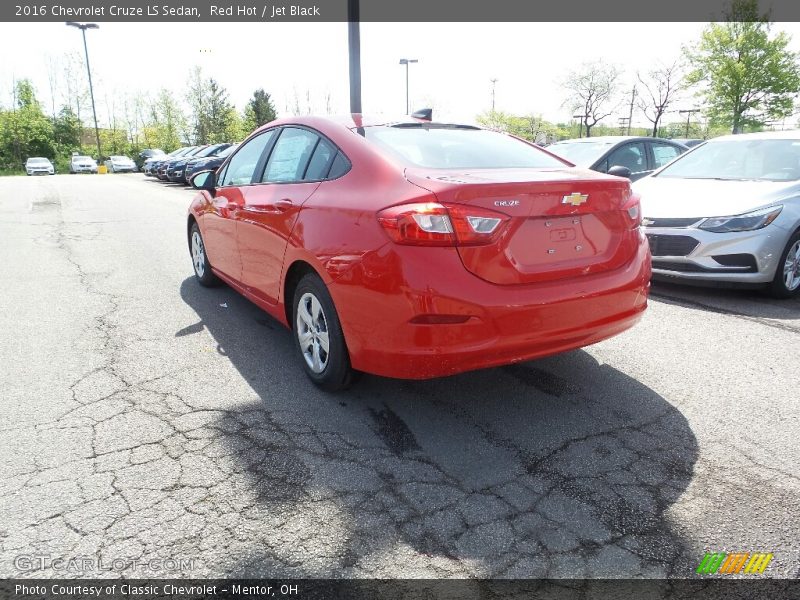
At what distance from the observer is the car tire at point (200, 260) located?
18.7 ft

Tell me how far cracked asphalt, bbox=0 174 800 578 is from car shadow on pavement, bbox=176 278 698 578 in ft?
0.03

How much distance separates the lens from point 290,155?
3941 mm

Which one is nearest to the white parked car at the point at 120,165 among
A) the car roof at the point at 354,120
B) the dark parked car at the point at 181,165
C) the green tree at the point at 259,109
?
the green tree at the point at 259,109

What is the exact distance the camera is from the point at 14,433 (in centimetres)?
295

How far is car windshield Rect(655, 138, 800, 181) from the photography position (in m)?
5.96

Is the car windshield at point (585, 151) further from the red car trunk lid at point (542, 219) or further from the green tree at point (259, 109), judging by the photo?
the green tree at point (259, 109)

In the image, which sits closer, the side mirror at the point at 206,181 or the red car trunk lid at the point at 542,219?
the red car trunk lid at the point at 542,219

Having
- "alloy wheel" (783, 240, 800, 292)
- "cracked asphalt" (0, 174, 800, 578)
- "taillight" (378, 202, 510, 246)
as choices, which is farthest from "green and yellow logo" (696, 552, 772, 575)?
"alloy wheel" (783, 240, 800, 292)

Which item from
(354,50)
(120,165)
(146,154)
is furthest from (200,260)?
(146,154)

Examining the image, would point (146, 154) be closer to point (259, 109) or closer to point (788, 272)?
point (259, 109)

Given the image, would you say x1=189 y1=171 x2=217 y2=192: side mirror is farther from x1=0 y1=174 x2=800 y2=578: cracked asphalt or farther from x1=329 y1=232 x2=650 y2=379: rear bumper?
x1=329 y1=232 x2=650 y2=379: rear bumper

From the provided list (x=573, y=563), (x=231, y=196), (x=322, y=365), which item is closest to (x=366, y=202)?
(x=322, y=365)

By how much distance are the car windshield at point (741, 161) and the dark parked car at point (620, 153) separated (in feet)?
4.27

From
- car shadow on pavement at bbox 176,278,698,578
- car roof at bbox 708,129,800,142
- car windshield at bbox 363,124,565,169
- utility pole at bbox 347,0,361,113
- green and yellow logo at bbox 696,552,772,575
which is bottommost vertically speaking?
green and yellow logo at bbox 696,552,772,575
